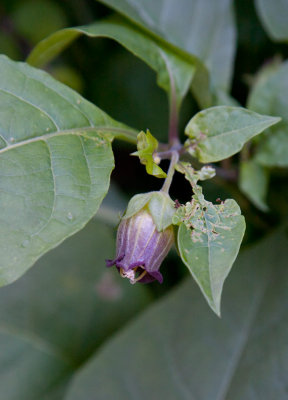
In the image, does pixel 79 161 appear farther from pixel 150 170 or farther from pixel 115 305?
pixel 115 305

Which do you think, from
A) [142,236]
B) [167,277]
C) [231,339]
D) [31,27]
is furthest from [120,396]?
[31,27]

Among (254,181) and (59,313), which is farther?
(59,313)

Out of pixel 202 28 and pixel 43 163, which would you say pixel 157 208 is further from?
pixel 202 28

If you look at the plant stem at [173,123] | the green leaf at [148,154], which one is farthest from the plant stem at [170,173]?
the plant stem at [173,123]

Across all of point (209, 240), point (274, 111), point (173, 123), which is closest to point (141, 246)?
point (209, 240)

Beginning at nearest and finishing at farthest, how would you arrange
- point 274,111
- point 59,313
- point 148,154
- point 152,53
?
point 148,154, point 152,53, point 274,111, point 59,313

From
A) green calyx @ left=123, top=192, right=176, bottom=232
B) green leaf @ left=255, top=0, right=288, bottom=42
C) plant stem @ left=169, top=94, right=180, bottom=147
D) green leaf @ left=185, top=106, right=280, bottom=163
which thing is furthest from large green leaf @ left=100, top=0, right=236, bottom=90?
green calyx @ left=123, top=192, right=176, bottom=232
